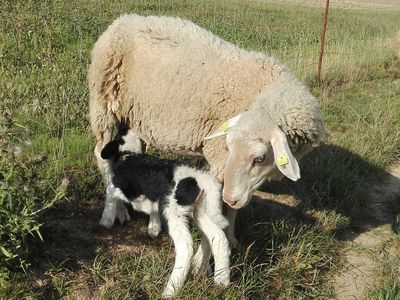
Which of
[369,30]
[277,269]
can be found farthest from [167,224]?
[369,30]

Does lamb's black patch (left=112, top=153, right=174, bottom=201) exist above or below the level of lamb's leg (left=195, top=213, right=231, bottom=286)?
above

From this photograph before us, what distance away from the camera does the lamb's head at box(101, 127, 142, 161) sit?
12.2 ft

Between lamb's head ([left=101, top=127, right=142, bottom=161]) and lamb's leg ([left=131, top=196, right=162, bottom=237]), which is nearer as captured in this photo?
lamb's leg ([left=131, top=196, right=162, bottom=237])

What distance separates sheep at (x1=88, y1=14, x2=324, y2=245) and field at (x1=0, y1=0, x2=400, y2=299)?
1.39 ft

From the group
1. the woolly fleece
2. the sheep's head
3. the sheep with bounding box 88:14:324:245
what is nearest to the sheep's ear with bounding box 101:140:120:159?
the sheep with bounding box 88:14:324:245

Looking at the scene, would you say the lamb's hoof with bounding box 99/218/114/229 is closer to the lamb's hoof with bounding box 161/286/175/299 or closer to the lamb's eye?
the lamb's hoof with bounding box 161/286/175/299

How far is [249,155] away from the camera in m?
3.25

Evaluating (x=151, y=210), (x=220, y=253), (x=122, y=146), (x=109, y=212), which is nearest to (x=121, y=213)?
(x=109, y=212)

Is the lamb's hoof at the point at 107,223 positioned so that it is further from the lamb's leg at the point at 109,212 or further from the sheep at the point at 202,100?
the sheep at the point at 202,100

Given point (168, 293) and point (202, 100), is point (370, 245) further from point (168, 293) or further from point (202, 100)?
point (168, 293)

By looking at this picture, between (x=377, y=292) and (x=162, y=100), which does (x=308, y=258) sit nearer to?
(x=377, y=292)

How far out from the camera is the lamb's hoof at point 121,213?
371cm

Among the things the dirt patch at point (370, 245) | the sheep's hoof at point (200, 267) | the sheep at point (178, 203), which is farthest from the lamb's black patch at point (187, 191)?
the dirt patch at point (370, 245)

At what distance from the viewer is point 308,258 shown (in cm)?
354
